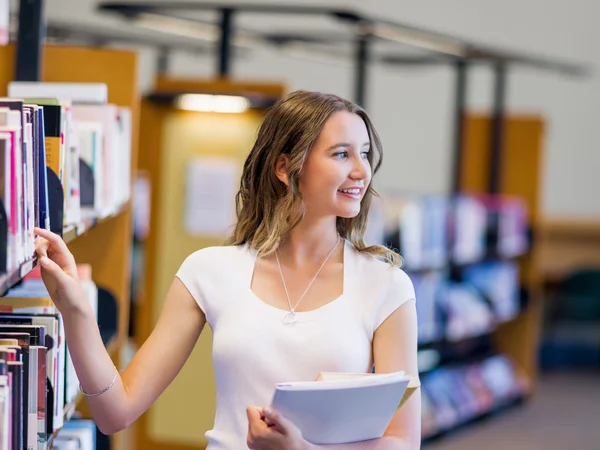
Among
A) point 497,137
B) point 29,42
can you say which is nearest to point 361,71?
point 497,137

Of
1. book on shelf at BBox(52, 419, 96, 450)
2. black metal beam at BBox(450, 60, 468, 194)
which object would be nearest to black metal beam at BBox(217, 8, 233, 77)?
black metal beam at BBox(450, 60, 468, 194)

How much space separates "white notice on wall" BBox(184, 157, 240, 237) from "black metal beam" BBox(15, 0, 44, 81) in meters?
2.05

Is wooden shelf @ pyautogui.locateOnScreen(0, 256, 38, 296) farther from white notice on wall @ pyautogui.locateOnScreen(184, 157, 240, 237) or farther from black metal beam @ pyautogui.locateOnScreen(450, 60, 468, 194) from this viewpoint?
black metal beam @ pyautogui.locateOnScreen(450, 60, 468, 194)

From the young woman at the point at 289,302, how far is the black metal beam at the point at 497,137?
19.3ft

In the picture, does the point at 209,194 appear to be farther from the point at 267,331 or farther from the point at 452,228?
the point at 267,331

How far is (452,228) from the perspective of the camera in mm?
6781

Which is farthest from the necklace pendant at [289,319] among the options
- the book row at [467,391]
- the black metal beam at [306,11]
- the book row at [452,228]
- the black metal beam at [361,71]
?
the book row at [467,391]

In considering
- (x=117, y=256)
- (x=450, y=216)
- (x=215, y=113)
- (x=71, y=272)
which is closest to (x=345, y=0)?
(x=450, y=216)

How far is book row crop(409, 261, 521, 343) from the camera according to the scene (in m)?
6.44

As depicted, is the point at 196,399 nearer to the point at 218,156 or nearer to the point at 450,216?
the point at 218,156

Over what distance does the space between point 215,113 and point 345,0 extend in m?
6.84

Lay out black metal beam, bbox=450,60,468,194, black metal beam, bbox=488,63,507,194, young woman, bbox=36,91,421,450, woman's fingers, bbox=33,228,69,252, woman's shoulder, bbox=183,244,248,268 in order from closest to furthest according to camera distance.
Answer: woman's fingers, bbox=33,228,69,252, young woman, bbox=36,91,421,450, woman's shoulder, bbox=183,244,248,268, black metal beam, bbox=450,60,468,194, black metal beam, bbox=488,63,507,194

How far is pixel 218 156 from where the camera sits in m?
5.46

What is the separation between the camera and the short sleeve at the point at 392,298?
2309 millimetres
